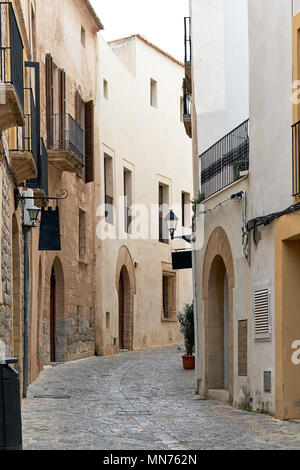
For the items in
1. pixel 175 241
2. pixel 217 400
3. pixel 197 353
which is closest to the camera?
pixel 217 400

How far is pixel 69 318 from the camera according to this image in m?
24.8

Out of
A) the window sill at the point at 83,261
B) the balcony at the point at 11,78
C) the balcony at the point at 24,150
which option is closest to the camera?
the balcony at the point at 11,78

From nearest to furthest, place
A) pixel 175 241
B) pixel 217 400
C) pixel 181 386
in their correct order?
pixel 217 400, pixel 181 386, pixel 175 241

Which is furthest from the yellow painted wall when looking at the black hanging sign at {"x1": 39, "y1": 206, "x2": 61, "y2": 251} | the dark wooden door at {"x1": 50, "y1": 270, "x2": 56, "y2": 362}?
the dark wooden door at {"x1": 50, "y1": 270, "x2": 56, "y2": 362}

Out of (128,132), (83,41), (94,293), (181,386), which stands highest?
(83,41)

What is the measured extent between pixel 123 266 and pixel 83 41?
7.38m

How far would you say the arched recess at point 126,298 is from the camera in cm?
3067

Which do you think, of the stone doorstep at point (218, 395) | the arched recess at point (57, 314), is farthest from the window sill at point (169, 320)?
the stone doorstep at point (218, 395)

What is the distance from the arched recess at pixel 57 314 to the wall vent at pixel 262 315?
1179cm

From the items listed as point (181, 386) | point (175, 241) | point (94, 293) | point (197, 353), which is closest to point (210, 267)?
point (197, 353)

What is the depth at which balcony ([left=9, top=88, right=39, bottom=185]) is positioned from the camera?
13.1m

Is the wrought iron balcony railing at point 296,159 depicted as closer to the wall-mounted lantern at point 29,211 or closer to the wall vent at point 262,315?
the wall vent at point 262,315

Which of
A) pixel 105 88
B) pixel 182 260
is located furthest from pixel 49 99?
pixel 105 88
